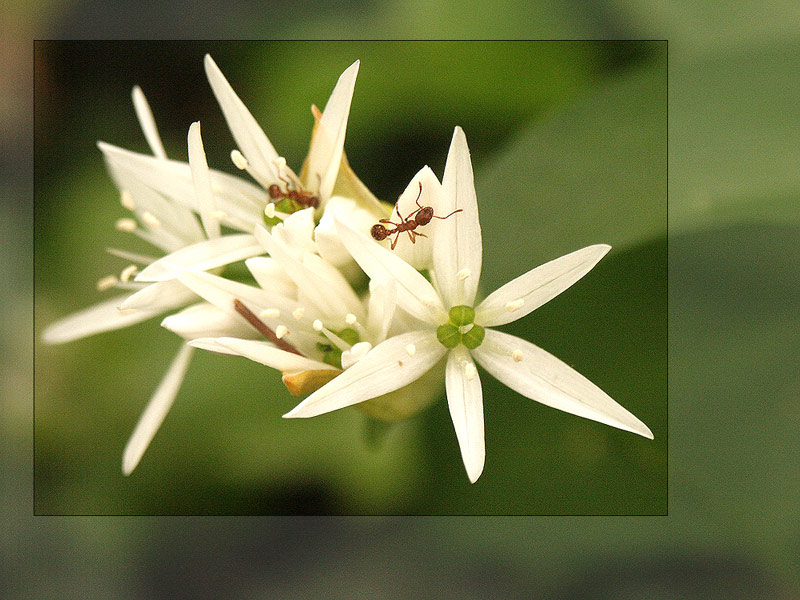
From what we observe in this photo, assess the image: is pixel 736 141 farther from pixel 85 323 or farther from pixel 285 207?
Result: pixel 85 323

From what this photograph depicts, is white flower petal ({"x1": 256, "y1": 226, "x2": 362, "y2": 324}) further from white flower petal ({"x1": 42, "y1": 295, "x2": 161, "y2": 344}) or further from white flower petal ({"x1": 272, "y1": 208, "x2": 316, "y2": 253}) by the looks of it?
white flower petal ({"x1": 42, "y1": 295, "x2": 161, "y2": 344})

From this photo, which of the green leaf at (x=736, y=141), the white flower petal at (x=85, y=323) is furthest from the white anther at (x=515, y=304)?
the white flower petal at (x=85, y=323)

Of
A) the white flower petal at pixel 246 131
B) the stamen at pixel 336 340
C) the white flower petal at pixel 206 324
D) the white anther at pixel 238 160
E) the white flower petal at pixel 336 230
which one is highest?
the white flower petal at pixel 246 131

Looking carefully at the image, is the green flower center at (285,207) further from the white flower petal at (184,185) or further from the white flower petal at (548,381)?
the white flower petal at (548,381)

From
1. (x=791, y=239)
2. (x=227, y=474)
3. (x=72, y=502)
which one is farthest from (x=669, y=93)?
(x=72, y=502)

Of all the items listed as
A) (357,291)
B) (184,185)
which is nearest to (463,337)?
(357,291)

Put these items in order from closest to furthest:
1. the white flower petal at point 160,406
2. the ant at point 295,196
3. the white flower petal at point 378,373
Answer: the white flower petal at point 378,373 < the ant at point 295,196 < the white flower petal at point 160,406

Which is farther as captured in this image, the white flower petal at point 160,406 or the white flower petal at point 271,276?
the white flower petal at point 160,406

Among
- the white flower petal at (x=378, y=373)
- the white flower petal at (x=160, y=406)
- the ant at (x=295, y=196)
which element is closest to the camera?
the white flower petal at (x=378, y=373)

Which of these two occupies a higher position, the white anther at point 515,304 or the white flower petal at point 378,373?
the white anther at point 515,304
